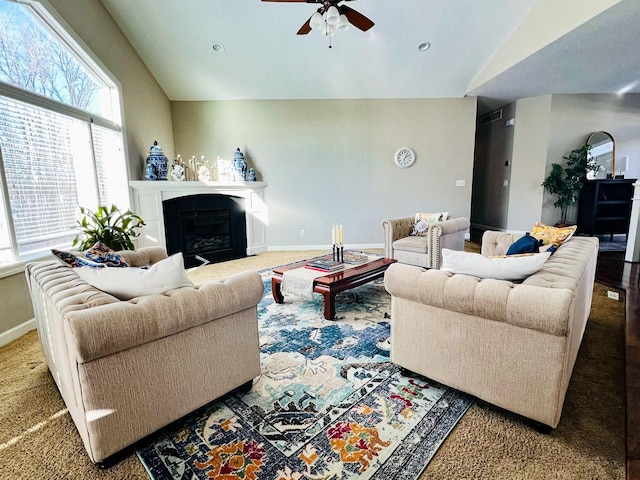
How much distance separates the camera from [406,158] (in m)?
6.23

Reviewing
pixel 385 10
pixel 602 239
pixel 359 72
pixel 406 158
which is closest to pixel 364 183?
pixel 406 158

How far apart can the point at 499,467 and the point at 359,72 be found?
552 cm

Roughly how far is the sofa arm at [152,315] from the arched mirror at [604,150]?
24.8ft

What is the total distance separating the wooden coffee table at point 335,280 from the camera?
2.84m

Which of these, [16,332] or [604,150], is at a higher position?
[604,150]

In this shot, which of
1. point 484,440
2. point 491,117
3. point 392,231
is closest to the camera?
point 484,440

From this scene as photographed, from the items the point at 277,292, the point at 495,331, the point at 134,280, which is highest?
the point at 134,280

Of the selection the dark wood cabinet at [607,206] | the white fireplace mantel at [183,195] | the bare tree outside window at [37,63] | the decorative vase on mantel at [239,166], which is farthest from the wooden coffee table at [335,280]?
the dark wood cabinet at [607,206]

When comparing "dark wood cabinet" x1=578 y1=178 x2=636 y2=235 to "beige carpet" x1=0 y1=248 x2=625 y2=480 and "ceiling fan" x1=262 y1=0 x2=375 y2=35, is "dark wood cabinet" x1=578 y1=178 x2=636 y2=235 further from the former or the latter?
"ceiling fan" x1=262 y1=0 x2=375 y2=35

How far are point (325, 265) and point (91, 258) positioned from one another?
1.94 metres

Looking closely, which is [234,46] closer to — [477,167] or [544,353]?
[544,353]

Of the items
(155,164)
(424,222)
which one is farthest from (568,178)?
(155,164)

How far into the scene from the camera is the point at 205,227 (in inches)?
215

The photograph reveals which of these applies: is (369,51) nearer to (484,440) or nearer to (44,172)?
(44,172)
